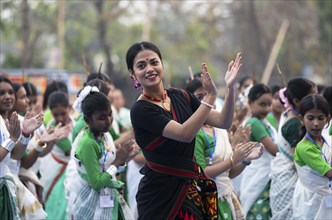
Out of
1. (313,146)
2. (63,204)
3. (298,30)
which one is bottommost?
(63,204)

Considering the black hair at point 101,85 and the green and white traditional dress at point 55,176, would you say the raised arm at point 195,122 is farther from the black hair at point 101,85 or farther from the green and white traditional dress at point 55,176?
the green and white traditional dress at point 55,176

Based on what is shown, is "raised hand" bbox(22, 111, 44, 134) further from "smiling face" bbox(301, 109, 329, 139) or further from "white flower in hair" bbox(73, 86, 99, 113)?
"smiling face" bbox(301, 109, 329, 139)

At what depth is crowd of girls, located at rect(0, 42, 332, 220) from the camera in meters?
5.51

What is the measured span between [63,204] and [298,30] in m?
21.9

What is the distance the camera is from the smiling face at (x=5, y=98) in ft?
25.2

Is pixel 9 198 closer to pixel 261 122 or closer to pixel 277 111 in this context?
pixel 261 122

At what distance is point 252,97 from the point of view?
364 inches

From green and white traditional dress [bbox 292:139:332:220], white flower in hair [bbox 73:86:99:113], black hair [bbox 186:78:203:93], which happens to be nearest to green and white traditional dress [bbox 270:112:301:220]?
green and white traditional dress [bbox 292:139:332:220]

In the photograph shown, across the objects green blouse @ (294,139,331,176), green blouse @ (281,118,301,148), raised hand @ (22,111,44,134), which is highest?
raised hand @ (22,111,44,134)

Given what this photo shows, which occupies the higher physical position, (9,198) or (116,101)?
(116,101)

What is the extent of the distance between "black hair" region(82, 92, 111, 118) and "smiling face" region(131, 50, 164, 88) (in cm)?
176

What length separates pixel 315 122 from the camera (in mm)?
7355

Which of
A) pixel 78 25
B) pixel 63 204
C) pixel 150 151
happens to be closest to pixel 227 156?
pixel 150 151

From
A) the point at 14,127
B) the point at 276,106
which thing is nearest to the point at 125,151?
the point at 14,127
